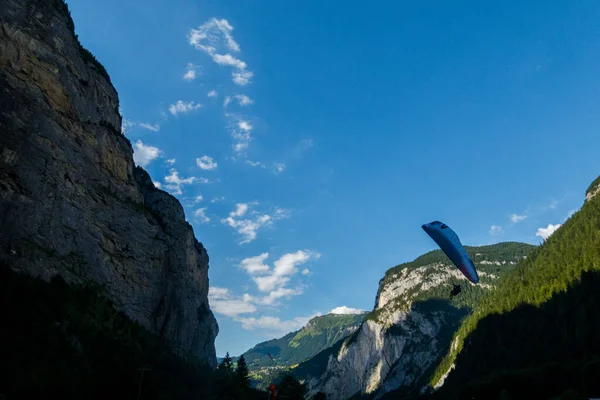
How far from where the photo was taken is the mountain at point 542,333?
64.2 metres

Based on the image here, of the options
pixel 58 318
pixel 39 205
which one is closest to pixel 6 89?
pixel 39 205

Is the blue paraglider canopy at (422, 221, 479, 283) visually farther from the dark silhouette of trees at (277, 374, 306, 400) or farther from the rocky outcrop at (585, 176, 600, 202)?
the rocky outcrop at (585, 176, 600, 202)

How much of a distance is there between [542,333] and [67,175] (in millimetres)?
108460

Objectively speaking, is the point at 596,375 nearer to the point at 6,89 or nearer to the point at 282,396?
the point at 282,396

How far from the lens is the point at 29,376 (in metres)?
42.3

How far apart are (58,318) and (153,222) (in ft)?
159

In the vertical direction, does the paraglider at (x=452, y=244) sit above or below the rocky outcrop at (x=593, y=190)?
below

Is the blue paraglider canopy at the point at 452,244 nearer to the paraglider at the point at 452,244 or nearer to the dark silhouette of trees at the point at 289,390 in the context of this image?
the paraglider at the point at 452,244

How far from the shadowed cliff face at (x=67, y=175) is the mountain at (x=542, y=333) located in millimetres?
71868

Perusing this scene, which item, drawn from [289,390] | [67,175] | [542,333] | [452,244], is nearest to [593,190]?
[542,333]

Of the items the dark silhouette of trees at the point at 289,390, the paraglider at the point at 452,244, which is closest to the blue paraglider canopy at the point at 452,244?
the paraglider at the point at 452,244

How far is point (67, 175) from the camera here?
76.2 meters

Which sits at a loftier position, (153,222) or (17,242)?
(153,222)

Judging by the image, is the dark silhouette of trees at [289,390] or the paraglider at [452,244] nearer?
the paraglider at [452,244]
